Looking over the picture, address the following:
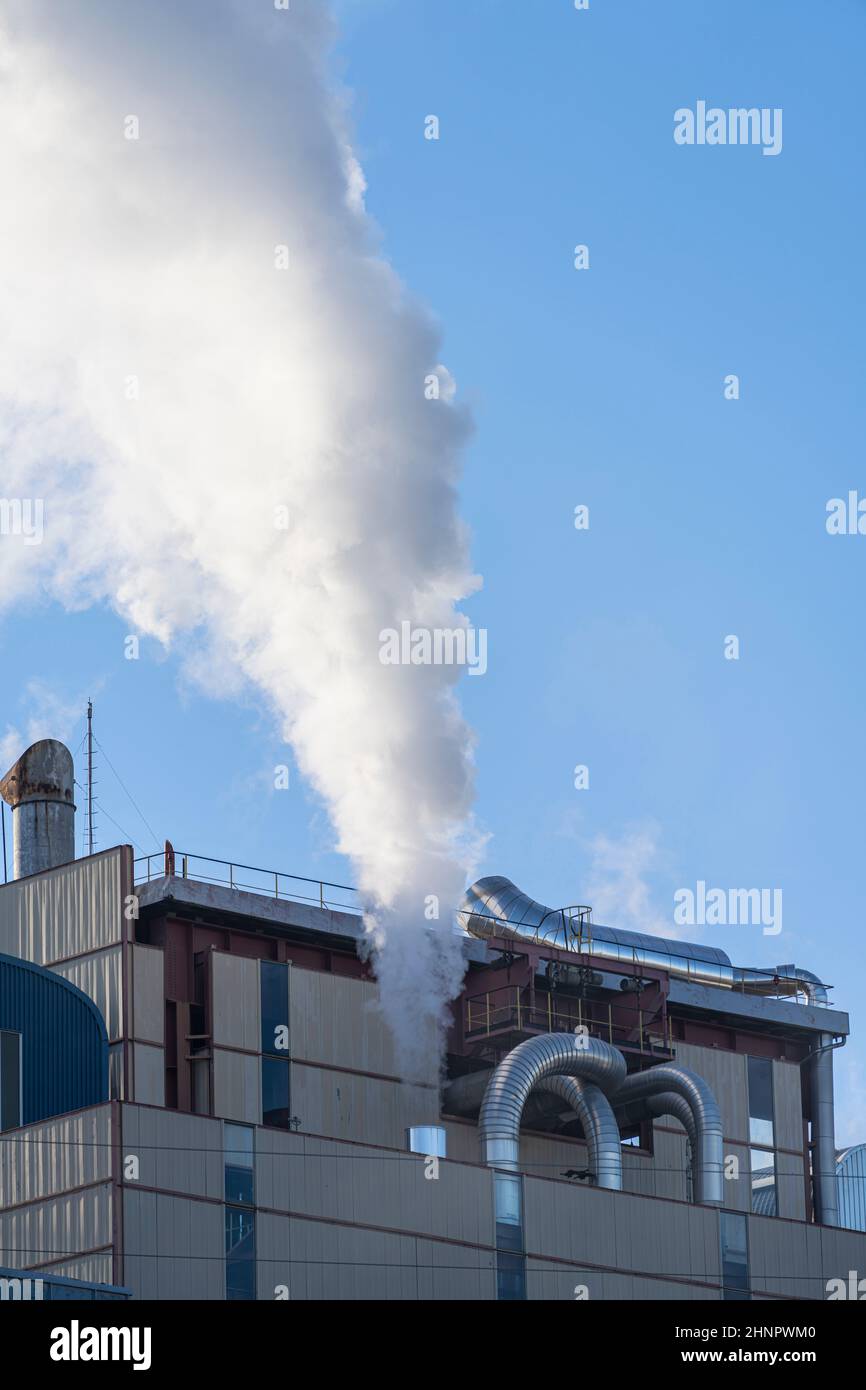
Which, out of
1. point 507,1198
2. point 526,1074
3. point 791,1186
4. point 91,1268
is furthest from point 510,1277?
point 791,1186

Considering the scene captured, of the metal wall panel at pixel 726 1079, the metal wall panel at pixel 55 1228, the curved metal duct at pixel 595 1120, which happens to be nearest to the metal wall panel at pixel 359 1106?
the curved metal duct at pixel 595 1120

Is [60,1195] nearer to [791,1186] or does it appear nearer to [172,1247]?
[172,1247]

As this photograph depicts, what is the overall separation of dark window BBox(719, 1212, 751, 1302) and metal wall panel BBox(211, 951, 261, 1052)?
37.2 ft

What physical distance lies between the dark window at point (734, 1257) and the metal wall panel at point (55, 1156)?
1562 cm

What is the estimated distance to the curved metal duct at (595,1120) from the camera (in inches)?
2074

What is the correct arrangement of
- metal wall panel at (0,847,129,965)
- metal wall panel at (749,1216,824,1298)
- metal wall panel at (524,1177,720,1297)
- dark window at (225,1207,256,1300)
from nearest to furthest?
dark window at (225,1207,256,1300)
metal wall panel at (524,1177,720,1297)
metal wall panel at (0,847,129,965)
metal wall panel at (749,1216,824,1298)

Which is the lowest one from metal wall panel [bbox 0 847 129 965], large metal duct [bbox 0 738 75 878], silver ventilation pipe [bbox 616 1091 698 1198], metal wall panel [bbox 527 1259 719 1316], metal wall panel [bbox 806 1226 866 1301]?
metal wall panel [bbox 527 1259 719 1316]

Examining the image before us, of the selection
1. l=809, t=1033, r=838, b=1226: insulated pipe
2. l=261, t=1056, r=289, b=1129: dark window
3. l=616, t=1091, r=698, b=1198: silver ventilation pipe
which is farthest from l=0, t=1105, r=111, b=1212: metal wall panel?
l=809, t=1033, r=838, b=1226: insulated pipe

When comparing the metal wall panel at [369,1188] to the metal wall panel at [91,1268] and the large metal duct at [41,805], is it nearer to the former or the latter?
the metal wall panel at [91,1268]

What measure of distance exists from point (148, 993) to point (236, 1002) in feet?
7.14

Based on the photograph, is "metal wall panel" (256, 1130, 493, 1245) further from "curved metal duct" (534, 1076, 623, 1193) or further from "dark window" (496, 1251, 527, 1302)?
"curved metal duct" (534, 1076, 623, 1193)

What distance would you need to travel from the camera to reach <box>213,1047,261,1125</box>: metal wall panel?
162 ft
